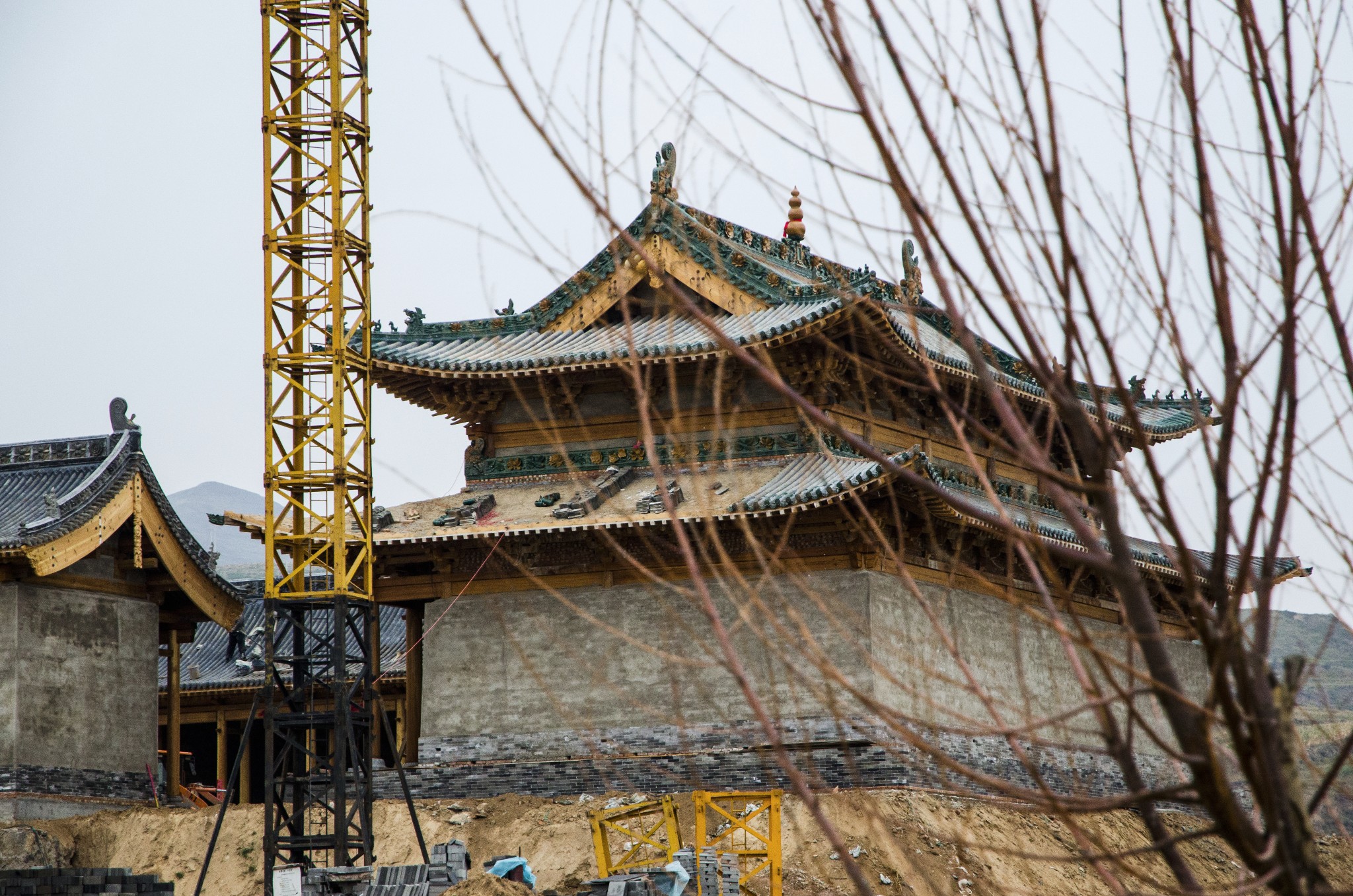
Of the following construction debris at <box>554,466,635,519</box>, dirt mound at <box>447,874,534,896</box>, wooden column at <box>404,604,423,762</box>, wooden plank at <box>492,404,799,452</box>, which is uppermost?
wooden plank at <box>492,404,799,452</box>

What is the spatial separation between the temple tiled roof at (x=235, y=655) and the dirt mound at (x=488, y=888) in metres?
17.5

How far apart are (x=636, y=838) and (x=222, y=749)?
59.9ft

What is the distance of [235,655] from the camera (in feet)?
115

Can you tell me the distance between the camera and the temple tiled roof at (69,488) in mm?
22708

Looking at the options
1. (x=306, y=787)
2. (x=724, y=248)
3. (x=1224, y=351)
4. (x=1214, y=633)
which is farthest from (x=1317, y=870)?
(x=724, y=248)

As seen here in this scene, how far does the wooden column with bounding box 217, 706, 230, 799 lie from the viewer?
33.3 metres

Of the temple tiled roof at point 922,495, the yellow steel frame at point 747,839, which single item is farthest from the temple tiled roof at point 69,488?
the yellow steel frame at point 747,839

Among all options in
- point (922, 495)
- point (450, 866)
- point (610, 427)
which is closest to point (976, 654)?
point (922, 495)

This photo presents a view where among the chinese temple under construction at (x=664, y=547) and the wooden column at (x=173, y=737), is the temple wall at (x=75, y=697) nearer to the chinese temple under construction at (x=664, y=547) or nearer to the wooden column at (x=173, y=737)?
the wooden column at (x=173, y=737)

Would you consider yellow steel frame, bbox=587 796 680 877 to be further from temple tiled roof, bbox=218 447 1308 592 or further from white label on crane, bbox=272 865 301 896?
temple tiled roof, bbox=218 447 1308 592

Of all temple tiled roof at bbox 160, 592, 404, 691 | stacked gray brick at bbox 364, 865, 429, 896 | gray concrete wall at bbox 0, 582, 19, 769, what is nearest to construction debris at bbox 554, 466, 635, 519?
stacked gray brick at bbox 364, 865, 429, 896

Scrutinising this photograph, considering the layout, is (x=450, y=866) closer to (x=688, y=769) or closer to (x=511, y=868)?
(x=511, y=868)

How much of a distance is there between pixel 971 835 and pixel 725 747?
3157 millimetres

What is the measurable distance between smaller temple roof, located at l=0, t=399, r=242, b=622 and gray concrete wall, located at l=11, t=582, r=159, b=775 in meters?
0.81
